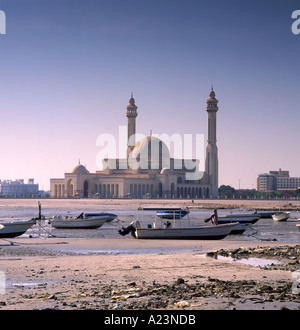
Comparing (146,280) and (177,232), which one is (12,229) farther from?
(146,280)

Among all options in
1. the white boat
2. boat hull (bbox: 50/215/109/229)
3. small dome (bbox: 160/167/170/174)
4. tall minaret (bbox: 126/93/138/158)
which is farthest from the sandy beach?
tall minaret (bbox: 126/93/138/158)

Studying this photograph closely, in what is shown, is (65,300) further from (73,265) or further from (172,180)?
(172,180)

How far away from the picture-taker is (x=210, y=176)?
14300cm

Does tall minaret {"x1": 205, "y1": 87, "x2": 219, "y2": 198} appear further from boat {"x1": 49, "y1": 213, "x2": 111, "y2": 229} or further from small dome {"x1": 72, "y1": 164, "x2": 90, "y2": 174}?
boat {"x1": 49, "y1": 213, "x2": 111, "y2": 229}

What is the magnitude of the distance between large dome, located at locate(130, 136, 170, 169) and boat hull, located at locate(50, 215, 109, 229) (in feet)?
354

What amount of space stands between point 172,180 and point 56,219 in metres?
102

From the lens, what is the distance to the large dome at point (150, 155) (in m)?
149

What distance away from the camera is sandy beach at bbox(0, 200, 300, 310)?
11.6m

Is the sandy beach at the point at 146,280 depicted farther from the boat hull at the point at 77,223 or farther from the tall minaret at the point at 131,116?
the tall minaret at the point at 131,116

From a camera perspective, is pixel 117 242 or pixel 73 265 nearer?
pixel 73 265

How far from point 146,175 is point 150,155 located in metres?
10.0

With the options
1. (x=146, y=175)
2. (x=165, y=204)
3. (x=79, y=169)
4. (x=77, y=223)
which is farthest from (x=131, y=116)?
(x=77, y=223)

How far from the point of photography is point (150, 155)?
491 ft
